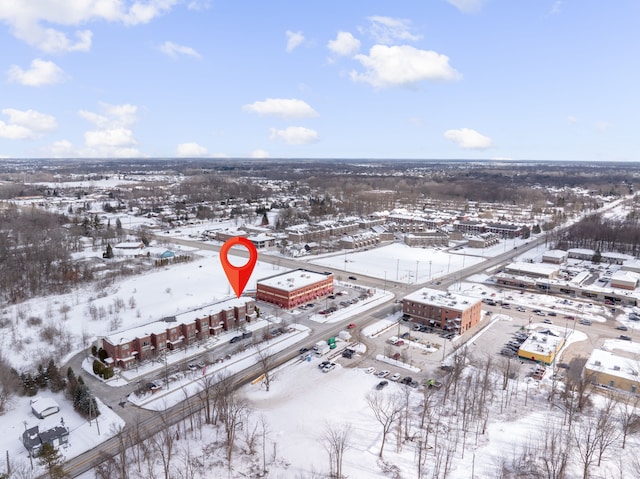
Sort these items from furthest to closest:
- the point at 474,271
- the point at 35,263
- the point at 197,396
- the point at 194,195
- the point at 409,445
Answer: the point at 194,195 → the point at 474,271 → the point at 35,263 → the point at 197,396 → the point at 409,445

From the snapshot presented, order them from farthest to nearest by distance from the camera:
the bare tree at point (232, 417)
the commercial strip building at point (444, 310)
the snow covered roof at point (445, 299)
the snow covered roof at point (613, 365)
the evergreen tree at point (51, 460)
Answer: the snow covered roof at point (445, 299) → the commercial strip building at point (444, 310) → the snow covered roof at point (613, 365) → the bare tree at point (232, 417) → the evergreen tree at point (51, 460)

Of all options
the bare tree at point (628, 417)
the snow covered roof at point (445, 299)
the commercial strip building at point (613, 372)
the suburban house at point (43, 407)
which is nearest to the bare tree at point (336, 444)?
the bare tree at point (628, 417)

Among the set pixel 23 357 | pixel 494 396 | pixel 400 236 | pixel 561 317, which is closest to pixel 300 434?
pixel 494 396

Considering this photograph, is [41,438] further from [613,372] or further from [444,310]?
[613,372]

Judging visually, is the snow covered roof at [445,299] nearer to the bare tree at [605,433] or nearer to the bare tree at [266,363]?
the bare tree at [605,433]

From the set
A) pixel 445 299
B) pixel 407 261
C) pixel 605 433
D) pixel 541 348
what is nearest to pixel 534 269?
pixel 407 261

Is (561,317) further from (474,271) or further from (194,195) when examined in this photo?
(194,195)
